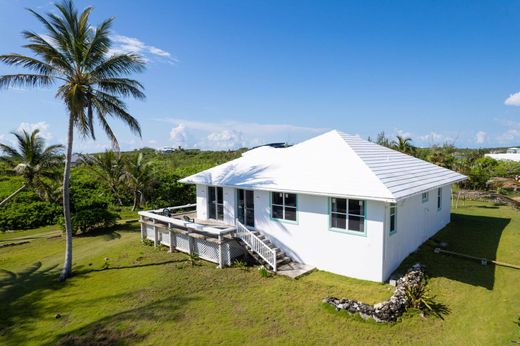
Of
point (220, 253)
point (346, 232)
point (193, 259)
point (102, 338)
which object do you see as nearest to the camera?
point (102, 338)

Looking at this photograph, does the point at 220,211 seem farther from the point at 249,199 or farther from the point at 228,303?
the point at 228,303

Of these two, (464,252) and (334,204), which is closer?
(334,204)

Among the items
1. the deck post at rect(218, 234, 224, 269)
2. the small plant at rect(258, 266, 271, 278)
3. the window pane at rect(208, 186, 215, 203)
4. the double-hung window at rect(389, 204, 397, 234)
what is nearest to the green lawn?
the small plant at rect(258, 266, 271, 278)

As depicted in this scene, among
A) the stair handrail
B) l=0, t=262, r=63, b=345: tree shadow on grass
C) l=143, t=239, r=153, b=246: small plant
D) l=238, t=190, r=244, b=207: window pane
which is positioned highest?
l=238, t=190, r=244, b=207: window pane

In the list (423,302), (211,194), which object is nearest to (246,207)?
(211,194)

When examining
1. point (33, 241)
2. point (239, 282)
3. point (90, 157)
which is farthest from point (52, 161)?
point (239, 282)

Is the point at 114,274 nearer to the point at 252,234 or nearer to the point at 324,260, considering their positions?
the point at 252,234

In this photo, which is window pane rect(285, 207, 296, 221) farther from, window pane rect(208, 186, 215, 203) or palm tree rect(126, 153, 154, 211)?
palm tree rect(126, 153, 154, 211)

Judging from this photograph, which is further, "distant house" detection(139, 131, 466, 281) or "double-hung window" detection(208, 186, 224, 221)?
"double-hung window" detection(208, 186, 224, 221)
